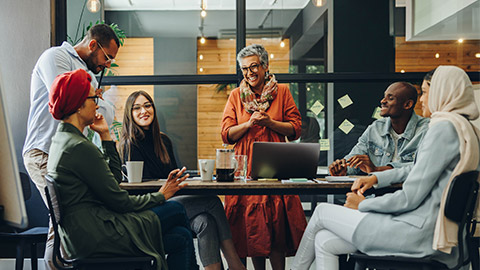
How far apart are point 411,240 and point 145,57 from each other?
10.5 feet

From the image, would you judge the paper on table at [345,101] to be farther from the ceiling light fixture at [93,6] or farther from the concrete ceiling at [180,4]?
the ceiling light fixture at [93,6]

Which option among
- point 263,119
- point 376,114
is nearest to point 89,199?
point 263,119

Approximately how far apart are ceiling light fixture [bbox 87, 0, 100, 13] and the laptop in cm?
277

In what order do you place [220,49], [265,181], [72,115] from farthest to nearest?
1. [220,49]
2. [265,181]
3. [72,115]

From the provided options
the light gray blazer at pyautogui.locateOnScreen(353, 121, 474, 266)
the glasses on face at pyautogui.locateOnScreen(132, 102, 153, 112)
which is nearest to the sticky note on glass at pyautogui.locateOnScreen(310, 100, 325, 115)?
the glasses on face at pyautogui.locateOnScreen(132, 102, 153, 112)

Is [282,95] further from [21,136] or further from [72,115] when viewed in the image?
[21,136]

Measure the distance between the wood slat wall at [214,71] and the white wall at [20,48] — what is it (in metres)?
1.40

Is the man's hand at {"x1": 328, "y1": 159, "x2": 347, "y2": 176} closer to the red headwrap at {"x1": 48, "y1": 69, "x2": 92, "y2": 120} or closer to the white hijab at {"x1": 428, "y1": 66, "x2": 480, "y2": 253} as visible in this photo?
the white hijab at {"x1": 428, "y1": 66, "x2": 480, "y2": 253}

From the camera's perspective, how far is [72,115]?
6.86ft

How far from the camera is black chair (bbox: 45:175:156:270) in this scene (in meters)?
1.87

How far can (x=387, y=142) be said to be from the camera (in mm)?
3219

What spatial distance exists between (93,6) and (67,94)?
269 centimetres

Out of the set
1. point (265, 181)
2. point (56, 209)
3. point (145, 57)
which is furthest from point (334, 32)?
point (56, 209)

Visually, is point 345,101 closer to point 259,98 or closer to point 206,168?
point 259,98
